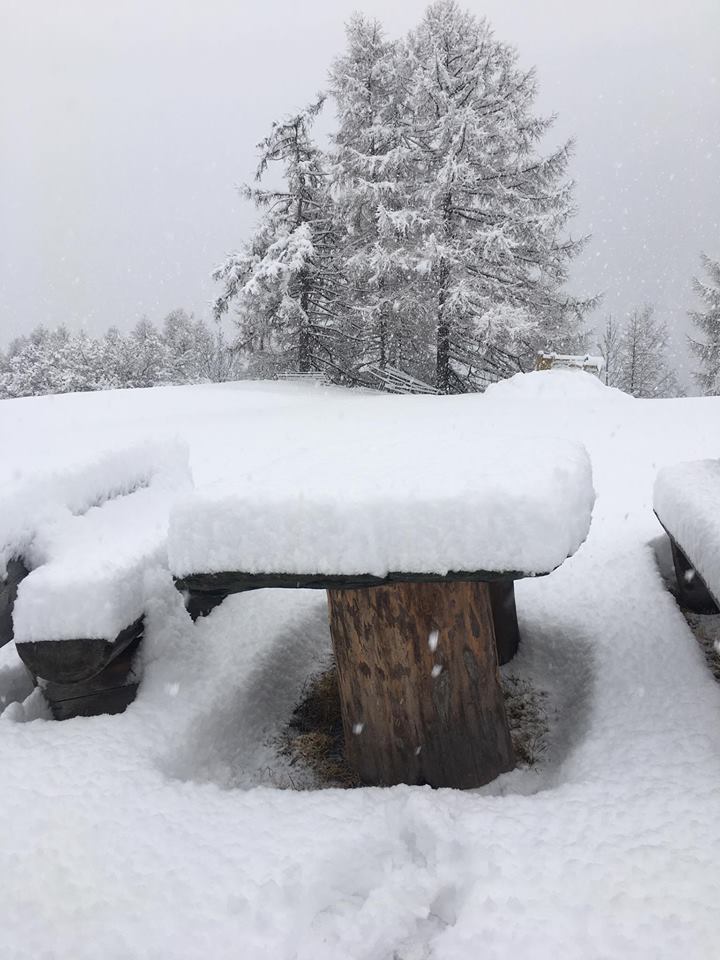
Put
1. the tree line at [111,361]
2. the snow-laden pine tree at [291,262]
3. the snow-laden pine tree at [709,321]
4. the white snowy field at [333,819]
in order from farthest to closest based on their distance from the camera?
the tree line at [111,361] → the snow-laden pine tree at [709,321] → the snow-laden pine tree at [291,262] → the white snowy field at [333,819]

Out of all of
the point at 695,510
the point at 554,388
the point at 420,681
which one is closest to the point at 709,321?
the point at 554,388

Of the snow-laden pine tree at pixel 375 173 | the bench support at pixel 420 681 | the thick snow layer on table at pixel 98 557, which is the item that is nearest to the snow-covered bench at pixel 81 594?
the thick snow layer on table at pixel 98 557

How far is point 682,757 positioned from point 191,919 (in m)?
1.46

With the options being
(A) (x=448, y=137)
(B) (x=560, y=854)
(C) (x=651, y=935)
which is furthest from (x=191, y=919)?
(A) (x=448, y=137)

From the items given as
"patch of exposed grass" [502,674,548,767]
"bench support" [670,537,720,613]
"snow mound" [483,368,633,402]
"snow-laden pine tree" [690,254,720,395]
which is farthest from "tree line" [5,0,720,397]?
"patch of exposed grass" [502,674,548,767]

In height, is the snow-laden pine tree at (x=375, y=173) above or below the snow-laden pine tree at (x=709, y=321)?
above

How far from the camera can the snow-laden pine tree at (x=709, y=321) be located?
25.4 m

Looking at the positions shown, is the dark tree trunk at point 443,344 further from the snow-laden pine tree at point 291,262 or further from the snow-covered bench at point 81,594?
the snow-covered bench at point 81,594

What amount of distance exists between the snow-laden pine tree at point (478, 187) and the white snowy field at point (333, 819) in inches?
490

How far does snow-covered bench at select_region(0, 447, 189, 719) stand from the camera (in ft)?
6.68

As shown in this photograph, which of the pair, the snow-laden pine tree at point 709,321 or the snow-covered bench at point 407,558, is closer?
the snow-covered bench at point 407,558

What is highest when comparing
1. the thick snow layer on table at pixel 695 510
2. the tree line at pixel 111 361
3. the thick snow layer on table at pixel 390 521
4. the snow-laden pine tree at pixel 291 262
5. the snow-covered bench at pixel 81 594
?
the snow-laden pine tree at pixel 291 262

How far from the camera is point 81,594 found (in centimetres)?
205

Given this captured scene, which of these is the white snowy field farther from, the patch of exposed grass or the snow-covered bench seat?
the snow-covered bench seat
